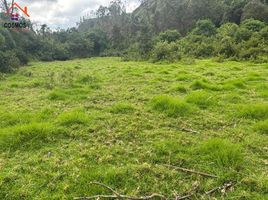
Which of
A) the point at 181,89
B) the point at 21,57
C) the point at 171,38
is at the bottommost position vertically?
the point at 181,89

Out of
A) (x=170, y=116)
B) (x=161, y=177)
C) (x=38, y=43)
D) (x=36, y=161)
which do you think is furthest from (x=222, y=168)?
(x=38, y=43)

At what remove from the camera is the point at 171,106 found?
5.58 metres

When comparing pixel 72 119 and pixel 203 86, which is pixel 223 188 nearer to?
pixel 72 119

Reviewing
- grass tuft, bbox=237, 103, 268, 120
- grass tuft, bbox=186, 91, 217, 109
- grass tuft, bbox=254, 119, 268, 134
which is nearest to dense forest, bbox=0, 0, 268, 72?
grass tuft, bbox=186, 91, 217, 109

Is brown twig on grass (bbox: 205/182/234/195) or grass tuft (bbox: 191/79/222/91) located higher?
grass tuft (bbox: 191/79/222/91)

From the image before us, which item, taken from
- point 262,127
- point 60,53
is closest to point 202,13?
point 60,53

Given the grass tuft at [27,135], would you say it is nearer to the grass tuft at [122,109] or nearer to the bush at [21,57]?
the grass tuft at [122,109]

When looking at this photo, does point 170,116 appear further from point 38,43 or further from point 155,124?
point 38,43

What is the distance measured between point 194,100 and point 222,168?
317cm

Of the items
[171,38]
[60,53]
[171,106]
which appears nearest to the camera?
[171,106]

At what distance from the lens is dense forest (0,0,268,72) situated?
17797 millimetres

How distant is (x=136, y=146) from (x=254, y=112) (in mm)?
2876

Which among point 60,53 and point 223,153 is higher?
point 60,53

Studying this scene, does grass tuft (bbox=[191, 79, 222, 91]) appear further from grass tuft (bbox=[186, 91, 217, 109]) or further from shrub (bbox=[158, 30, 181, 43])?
shrub (bbox=[158, 30, 181, 43])
